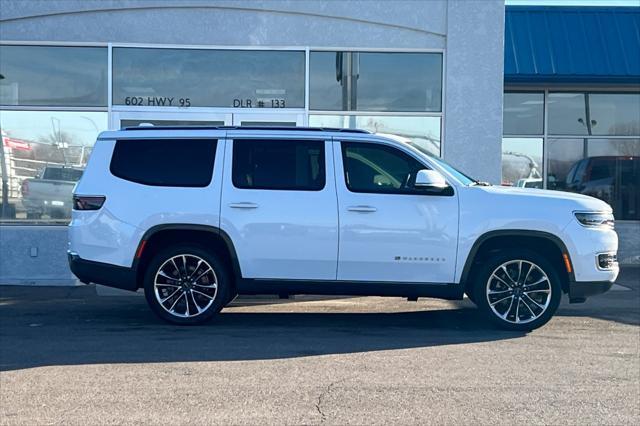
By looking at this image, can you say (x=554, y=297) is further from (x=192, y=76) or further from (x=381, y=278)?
(x=192, y=76)

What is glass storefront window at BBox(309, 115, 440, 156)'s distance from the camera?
1318 centimetres

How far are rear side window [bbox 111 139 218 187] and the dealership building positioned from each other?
370 cm

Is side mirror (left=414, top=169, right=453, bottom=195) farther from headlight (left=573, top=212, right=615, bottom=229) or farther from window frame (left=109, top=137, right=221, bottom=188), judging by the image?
window frame (left=109, top=137, right=221, bottom=188)

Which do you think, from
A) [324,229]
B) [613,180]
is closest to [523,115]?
[613,180]

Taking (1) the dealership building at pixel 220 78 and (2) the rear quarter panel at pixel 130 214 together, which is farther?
(1) the dealership building at pixel 220 78

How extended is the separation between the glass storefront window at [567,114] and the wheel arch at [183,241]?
8715 millimetres

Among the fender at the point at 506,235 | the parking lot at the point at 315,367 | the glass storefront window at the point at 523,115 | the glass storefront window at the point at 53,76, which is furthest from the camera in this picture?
the glass storefront window at the point at 523,115

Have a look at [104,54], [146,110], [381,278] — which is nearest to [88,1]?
[104,54]

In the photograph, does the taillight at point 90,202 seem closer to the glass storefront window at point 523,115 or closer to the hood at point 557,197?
the hood at point 557,197

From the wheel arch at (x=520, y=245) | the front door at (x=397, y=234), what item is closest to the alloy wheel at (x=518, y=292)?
the wheel arch at (x=520, y=245)

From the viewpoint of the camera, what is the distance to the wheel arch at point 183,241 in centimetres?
904

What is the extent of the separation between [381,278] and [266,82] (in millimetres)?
5157

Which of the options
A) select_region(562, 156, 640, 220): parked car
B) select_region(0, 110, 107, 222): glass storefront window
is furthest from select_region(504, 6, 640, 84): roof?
select_region(0, 110, 107, 222): glass storefront window

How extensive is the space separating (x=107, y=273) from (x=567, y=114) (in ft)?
32.7
